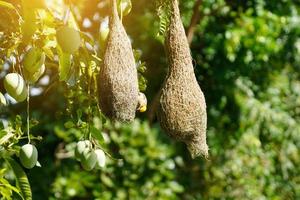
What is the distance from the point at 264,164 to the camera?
11.6 feet

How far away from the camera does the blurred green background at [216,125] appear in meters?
3.00

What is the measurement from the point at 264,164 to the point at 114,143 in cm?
92

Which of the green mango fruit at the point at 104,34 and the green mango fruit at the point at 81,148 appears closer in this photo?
the green mango fruit at the point at 104,34

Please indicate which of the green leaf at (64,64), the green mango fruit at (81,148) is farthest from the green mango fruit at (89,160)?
the green leaf at (64,64)

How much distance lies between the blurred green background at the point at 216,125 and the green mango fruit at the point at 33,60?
1.45 metres

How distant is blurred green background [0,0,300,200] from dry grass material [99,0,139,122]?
1.54 m

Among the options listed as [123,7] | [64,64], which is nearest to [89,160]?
[64,64]

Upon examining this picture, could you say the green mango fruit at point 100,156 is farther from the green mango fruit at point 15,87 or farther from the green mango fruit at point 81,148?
the green mango fruit at point 15,87

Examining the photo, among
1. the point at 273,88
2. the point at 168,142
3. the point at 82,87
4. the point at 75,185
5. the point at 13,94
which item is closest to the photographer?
the point at 13,94

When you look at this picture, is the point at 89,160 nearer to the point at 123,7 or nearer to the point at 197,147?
the point at 197,147

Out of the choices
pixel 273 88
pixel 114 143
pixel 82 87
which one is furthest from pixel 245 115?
pixel 82 87

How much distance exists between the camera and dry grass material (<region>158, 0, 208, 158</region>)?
1297 millimetres

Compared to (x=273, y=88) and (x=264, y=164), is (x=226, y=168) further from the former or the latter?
(x=273, y=88)

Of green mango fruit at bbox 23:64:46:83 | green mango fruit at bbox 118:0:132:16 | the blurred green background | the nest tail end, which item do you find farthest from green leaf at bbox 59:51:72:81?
the blurred green background
